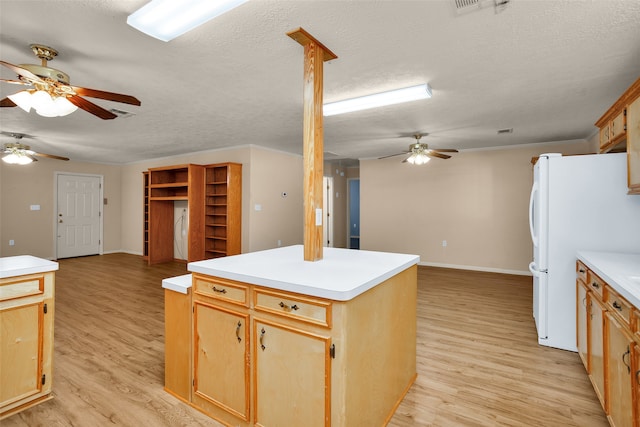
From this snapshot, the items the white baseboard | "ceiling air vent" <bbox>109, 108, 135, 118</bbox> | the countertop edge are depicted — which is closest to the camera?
the countertop edge

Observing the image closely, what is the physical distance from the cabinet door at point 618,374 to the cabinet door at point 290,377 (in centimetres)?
142

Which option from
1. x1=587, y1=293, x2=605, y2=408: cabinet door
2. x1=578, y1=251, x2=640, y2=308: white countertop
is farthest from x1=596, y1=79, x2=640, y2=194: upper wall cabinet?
x1=587, y1=293, x2=605, y2=408: cabinet door

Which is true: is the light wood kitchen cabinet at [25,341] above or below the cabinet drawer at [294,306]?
below

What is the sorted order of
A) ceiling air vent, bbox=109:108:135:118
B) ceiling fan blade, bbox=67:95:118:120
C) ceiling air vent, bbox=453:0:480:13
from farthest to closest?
1. ceiling air vent, bbox=109:108:135:118
2. ceiling fan blade, bbox=67:95:118:120
3. ceiling air vent, bbox=453:0:480:13

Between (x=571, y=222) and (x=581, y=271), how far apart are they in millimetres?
457

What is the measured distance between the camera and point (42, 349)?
1994 mm

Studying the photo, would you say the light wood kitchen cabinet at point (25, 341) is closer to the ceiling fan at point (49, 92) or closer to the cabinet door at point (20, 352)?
the cabinet door at point (20, 352)

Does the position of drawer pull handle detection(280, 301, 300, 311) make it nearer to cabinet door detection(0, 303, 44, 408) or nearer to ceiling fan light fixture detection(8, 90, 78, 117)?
cabinet door detection(0, 303, 44, 408)

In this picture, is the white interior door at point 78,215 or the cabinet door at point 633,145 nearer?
the cabinet door at point 633,145

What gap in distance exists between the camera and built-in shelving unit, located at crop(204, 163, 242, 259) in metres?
5.85

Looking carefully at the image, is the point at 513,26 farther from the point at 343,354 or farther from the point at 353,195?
the point at 353,195

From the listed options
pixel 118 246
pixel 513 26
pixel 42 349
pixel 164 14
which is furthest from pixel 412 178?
pixel 118 246

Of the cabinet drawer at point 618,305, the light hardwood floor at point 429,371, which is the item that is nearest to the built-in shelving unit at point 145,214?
the light hardwood floor at point 429,371

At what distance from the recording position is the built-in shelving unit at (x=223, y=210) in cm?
585
